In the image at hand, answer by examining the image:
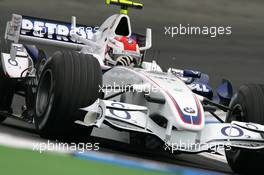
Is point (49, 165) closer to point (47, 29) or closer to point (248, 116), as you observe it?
point (248, 116)

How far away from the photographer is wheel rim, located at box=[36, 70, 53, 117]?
8523 mm

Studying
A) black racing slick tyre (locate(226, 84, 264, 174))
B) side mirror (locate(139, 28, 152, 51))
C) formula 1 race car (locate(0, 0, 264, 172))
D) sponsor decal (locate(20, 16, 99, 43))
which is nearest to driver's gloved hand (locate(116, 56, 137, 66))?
formula 1 race car (locate(0, 0, 264, 172))

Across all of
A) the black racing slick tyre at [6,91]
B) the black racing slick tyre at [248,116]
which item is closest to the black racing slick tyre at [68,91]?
the black racing slick tyre at [248,116]

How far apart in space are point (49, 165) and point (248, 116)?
3654 millimetres

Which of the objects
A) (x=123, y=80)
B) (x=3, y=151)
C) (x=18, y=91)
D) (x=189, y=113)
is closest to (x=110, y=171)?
(x=3, y=151)

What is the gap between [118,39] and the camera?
10.1 meters

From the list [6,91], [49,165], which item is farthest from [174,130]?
[6,91]

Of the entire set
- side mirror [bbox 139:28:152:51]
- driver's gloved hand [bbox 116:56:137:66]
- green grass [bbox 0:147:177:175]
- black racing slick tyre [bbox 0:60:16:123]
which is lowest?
green grass [bbox 0:147:177:175]

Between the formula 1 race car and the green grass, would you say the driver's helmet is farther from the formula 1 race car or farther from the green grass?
the green grass

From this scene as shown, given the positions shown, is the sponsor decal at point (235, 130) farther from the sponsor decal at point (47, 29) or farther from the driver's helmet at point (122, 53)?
the sponsor decal at point (47, 29)

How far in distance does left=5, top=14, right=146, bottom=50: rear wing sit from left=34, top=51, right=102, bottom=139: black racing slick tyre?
149 inches

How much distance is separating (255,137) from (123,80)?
6.72ft

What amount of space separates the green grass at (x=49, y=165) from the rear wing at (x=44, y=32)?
6.07 meters

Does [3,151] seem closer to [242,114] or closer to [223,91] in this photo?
[242,114]
